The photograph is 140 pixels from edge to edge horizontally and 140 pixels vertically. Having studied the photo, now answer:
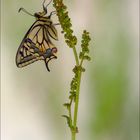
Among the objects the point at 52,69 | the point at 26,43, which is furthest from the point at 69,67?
the point at 26,43

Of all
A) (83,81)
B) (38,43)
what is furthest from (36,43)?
(83,81)

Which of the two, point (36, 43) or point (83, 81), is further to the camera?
point (83, 81)

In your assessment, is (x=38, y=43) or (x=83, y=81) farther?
(x=83, y=81)

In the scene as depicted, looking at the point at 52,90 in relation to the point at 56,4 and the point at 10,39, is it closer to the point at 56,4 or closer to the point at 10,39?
the point at 10,39

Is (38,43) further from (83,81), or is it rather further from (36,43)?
(83,81)
